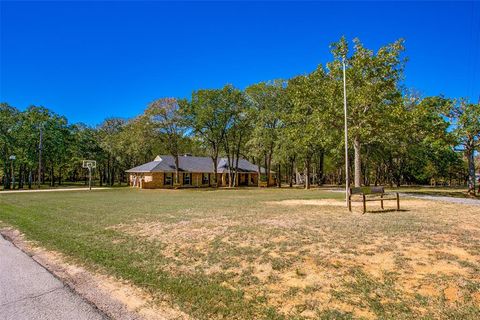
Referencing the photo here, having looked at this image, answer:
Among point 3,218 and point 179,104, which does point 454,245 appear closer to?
point 3,218

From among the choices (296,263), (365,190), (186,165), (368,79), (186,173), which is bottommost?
(296,263)

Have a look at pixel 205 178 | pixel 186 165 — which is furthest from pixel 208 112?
pixel 205 178

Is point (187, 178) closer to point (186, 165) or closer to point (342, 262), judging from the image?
point (186, 165)

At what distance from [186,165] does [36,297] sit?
140 ft

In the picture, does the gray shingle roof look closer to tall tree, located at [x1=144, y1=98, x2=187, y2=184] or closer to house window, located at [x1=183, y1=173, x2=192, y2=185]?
house window, located at [x1=183, y1=173, x2=192, y2=185]

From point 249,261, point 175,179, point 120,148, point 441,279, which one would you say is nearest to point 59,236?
point 249,261

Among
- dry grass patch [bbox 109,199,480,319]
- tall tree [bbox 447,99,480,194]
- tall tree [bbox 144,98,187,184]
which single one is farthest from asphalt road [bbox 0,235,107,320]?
tall tree [bbox 144,98,187,184]

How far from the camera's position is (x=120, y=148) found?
48969 mm

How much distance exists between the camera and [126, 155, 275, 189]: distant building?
145 ft

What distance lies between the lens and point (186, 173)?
46.6 metres

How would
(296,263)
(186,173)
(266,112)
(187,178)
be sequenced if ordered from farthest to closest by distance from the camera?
(187,178), (186,173), (266,112), (296,263)

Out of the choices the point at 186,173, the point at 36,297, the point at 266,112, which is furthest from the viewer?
the point at 186,173

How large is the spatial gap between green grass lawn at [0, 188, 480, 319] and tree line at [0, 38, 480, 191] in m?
11.6

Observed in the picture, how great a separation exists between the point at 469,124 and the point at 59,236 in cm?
2528
